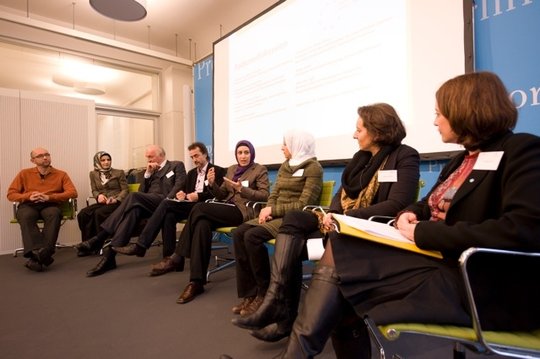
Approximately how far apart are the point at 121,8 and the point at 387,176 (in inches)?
135

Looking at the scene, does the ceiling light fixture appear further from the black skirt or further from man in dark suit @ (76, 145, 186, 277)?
→ the black skirt

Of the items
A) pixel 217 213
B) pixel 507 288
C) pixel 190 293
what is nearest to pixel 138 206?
pixel 217 213

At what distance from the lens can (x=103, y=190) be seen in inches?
158

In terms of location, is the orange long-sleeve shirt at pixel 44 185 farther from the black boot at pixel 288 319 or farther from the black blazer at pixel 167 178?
the black boot at pixel 288 319

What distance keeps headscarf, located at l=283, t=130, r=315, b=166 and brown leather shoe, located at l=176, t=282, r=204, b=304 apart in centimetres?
105

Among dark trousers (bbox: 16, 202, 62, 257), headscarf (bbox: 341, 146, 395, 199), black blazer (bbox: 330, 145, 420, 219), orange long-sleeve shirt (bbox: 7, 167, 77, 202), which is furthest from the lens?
orange long-sleeve shirt (bbox: 7, 167, 77, 202)

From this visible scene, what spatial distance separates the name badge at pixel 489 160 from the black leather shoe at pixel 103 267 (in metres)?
2.92

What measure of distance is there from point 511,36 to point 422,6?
0.57 m

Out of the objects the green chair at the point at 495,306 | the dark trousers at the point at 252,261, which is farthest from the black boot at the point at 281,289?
the green chair at the point at 495,306

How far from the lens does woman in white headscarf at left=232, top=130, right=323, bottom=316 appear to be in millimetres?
1828

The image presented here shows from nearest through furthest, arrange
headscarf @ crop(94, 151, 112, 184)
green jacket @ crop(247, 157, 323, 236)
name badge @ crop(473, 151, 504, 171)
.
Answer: name badge @ crop(473, 151, 504, 171) → green jacket @ crop(247, 157, 323, 236) → headscarf @ crop(94, 151, 112, 184)

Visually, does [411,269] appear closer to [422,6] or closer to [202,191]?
[422,6]

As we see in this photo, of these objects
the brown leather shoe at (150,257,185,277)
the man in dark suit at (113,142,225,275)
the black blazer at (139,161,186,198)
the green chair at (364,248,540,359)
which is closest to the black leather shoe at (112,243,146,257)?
the man in dark suit at (113,142,225,275)

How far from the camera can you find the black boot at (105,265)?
9.12 ft
